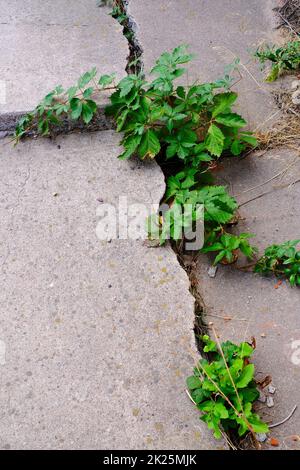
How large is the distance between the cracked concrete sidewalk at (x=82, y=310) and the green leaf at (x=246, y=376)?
0.17 m

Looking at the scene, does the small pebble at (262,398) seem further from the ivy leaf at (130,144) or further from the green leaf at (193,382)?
the ivy leaf at (130,144)

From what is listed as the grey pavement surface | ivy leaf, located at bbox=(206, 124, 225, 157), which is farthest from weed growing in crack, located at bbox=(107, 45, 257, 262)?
the grey pavement surface

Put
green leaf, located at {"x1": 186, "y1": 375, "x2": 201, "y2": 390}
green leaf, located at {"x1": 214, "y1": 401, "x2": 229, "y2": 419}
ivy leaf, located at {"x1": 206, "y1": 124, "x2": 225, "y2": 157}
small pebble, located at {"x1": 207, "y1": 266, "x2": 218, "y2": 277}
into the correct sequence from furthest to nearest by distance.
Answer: ivy leaf, located at {"x1": 206, "y1": 124, "x2": 225, "y2": 157} → small pebble, located at {"x1": 207, "y1": 266, "x2": 218, "y2": 277} → green leaf, located at {"x1": 186, "y1": 375, "x2": 201, "y2": 390} → green leaf, located at {"x1": 214, "y1": 401, "x2": 229, "y2": 419}

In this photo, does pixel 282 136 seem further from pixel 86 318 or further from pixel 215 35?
pixel 86 318

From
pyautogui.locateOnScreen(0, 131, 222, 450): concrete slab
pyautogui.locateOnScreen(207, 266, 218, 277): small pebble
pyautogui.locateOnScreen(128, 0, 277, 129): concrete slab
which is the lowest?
pyautogui.locateOnScreen(0, 131, 222, 450): concrete slab

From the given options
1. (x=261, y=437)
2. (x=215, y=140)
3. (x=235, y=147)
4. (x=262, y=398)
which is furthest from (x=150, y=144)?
(x=261, y=437)

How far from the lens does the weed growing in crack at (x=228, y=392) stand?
155 centimetres

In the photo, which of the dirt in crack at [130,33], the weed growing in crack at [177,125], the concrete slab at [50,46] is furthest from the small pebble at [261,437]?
the dirt in crack at [130,33]

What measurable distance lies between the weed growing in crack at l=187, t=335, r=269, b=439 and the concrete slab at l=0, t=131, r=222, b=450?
55 millimetres

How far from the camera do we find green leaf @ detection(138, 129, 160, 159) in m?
2.21

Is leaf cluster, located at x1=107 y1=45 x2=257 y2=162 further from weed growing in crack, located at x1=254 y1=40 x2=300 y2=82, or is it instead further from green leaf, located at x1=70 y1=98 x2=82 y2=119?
weed growing in crack, located at x1=254 y1=40 x2=300 y2=82

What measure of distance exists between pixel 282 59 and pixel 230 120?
2.31 ft

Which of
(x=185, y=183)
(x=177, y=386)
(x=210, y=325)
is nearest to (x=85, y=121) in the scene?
(x=185, y=183)

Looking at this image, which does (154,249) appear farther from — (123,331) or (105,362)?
(105,362)
